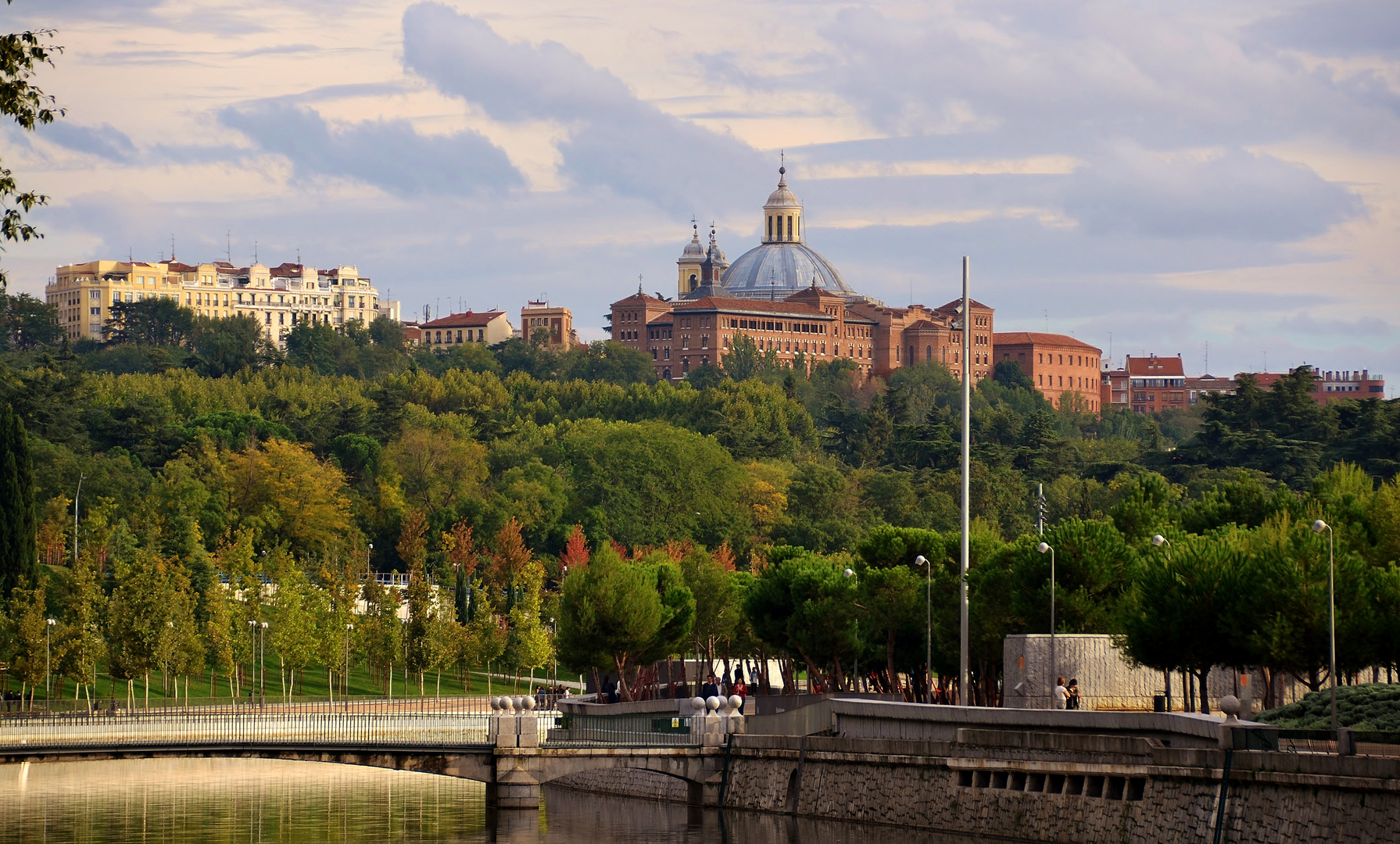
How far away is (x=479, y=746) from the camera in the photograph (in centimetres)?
4666

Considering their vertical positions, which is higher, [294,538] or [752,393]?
[752,393]

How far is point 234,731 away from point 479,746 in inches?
275

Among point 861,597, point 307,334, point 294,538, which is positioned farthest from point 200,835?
point 307,334

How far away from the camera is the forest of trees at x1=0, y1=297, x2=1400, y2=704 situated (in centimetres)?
4853

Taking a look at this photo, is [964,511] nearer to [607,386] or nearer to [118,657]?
[118,657]

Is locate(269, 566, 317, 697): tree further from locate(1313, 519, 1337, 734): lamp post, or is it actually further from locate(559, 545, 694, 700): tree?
locate(1313, 519, 1337, 734): lamp post

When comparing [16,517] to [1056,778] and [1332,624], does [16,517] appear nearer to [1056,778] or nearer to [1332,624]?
[1056,778]

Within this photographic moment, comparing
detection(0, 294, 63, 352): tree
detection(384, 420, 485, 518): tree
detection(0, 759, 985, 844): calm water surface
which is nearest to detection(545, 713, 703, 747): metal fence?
detection(0, 759, 985, 844): calm water surface

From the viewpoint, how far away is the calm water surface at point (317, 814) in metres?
44.3

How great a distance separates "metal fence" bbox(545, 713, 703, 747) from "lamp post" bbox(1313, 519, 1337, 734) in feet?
48.1

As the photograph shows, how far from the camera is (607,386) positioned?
175m

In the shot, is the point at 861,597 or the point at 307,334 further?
the point at 307,334

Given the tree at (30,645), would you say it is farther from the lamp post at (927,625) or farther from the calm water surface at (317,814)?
the lamp post at (927,625)

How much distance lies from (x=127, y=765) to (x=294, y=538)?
51326mm
